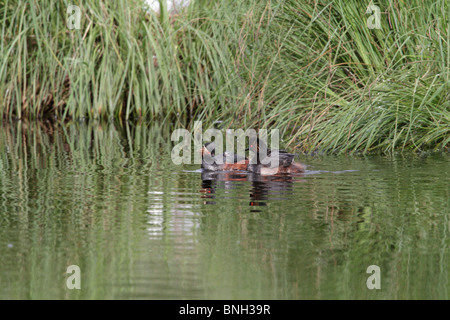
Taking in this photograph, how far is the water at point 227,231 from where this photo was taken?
144 inches

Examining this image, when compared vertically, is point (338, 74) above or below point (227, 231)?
above

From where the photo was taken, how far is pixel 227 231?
15.4ft

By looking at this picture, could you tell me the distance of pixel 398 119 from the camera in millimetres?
8266

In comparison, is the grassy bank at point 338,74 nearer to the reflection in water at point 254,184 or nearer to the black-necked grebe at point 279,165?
the black-necked grebe at point 279,165

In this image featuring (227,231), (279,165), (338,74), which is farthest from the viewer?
(338,74)

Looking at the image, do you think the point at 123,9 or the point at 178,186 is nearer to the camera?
the point at 178,186

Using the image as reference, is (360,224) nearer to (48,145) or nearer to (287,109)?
(287,109)

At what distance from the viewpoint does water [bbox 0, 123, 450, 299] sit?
3664mm

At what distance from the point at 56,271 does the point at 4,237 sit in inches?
31.7

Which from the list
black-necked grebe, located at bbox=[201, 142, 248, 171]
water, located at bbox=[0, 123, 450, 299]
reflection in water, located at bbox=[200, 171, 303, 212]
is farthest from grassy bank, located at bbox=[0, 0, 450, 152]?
reflection in water, located at bbox=[200, 171, 303, 212]

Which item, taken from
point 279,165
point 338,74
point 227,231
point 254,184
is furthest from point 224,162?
point 227,231


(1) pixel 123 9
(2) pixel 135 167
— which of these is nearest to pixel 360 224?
(2) pixel 135 167

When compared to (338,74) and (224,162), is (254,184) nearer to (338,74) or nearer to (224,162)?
(224,162)

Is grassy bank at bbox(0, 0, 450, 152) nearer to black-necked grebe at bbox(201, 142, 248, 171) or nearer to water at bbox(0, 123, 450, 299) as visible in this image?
water at bbox(0, 123, 450, 299)
